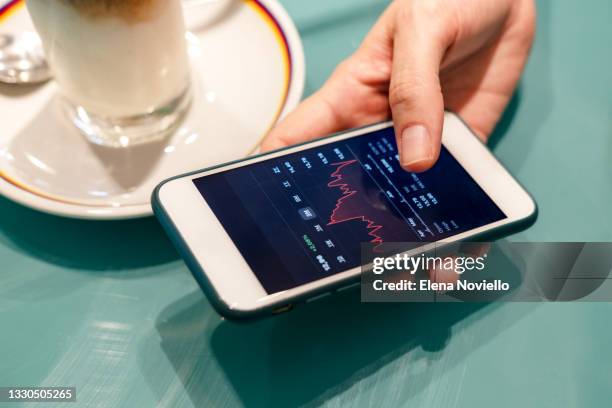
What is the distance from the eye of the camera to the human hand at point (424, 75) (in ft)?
1.16

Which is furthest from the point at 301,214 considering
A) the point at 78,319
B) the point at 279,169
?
the point at 78,319

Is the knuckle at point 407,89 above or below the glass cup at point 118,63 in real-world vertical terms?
below

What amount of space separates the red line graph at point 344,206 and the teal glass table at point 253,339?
0.18ft

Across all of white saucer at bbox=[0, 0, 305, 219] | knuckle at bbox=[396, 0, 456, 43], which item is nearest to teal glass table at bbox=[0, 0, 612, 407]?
white saucer at bbox=[0, 0, 305, 219]

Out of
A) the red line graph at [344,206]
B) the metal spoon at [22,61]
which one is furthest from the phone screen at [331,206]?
the metal spoon at [22,61]

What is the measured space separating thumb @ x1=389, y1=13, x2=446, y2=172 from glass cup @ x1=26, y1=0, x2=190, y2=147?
0.48ft

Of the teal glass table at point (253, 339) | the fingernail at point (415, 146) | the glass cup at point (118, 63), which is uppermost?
the glass cup at point (118, 63)

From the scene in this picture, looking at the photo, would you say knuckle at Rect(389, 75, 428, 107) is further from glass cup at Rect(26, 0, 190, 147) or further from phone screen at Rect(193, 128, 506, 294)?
glass cup at Rect(26, 0, 190, 147)

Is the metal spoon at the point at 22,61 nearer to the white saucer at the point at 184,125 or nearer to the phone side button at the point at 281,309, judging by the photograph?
the white saucer at the point at 184,125

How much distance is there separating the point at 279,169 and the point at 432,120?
89mm

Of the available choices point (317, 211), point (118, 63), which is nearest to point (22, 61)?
point (118, 63)

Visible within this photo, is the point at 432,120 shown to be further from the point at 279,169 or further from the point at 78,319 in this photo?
the point at 78,319

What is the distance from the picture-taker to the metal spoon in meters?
0.45

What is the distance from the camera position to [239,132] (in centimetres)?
44
